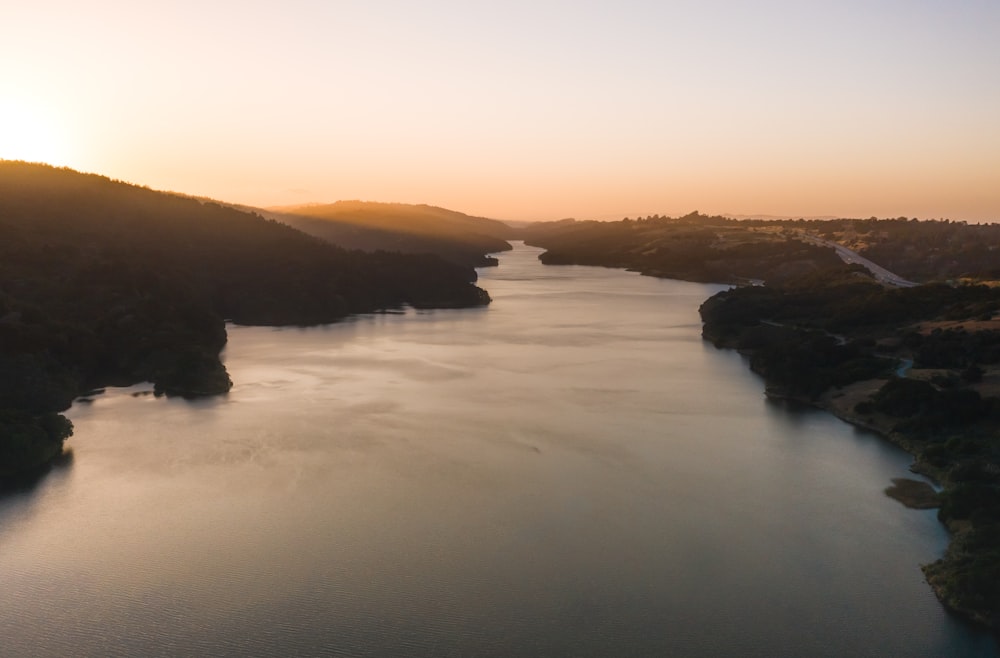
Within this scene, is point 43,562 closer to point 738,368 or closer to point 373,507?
point 373,507

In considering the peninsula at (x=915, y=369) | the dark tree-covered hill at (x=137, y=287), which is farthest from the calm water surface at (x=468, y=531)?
the dark tree-covered hill at (x=137, y=287)

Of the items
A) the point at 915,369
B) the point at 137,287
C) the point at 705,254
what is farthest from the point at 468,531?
the point at 705,254

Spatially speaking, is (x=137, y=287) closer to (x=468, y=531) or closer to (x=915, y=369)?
(x=468, y=531)

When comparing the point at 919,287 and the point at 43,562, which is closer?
the point at 43,562

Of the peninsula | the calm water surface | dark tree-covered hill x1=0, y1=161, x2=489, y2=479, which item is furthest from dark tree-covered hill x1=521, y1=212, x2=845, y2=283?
the calm water surface

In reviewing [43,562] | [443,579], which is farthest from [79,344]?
[443,579]
